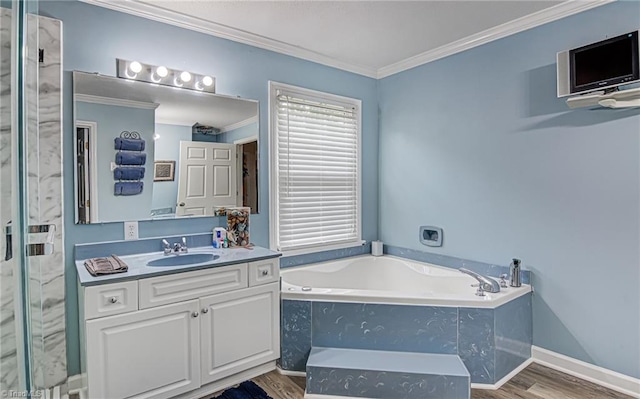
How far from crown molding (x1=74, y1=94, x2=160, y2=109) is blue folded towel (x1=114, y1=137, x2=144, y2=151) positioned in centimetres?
23

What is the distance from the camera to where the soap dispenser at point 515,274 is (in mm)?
2686

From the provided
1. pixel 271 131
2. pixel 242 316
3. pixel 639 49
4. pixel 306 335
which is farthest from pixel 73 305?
pixel 639 49

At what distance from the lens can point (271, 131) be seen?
10.5 ft

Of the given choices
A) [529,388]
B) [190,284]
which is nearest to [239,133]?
[190,284]

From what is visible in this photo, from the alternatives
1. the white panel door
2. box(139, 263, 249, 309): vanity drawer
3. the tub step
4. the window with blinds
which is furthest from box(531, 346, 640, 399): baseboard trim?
the white panel door

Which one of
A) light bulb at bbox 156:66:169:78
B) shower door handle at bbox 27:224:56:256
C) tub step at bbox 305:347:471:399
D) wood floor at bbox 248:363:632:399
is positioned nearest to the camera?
shower door handle at bbox 27:224:56:256

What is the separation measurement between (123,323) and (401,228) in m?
2.60

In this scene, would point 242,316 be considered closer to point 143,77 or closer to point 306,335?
point 306,335

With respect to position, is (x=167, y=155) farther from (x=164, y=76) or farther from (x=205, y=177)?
(x=164, y=76)

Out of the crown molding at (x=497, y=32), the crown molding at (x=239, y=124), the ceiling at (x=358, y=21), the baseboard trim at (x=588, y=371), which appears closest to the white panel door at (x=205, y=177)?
the crown molding at (x=239, y=124)

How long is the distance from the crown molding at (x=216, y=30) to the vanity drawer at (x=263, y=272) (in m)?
1.79

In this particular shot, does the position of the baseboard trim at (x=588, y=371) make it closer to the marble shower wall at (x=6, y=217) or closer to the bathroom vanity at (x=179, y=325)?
the bathroom vanity at (x=179, y=325)

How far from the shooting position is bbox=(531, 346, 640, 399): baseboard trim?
2.29 m

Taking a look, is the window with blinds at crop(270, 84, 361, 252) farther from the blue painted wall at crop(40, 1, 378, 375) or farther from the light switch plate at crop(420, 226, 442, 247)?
the light switch plate at crop(420, 226, 442, 247)
